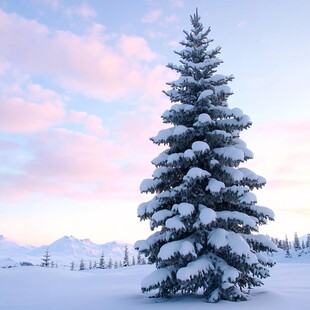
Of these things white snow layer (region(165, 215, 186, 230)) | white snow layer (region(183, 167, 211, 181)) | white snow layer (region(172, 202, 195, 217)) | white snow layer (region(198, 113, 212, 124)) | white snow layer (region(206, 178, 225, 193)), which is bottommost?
white snow layer (region(165, 215, 186, 230))

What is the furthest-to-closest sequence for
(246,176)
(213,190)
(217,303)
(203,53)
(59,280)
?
(59,280)
(203,53)
(246,176)
(213,190)
(217,303)

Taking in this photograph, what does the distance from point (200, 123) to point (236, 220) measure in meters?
3.79

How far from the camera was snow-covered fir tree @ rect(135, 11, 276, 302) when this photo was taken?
12156 mm

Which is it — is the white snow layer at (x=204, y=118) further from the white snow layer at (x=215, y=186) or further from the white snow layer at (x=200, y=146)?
the white snow layer at (x=215, y=186)

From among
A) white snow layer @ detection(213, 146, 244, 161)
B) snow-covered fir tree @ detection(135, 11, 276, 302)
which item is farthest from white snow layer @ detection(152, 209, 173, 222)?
white snow layer @ detection(213, 146, 244, 161)

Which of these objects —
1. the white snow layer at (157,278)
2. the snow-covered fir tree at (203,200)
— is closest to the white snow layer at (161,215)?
the snow-covered fir tree at (203,200)

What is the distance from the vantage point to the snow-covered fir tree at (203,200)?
12.2m

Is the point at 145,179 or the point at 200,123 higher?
the point at 200,123

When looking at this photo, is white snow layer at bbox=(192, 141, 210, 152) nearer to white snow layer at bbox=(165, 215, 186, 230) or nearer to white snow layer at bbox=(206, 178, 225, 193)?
white snow layer at bbox=(206, 178, 225, 193)

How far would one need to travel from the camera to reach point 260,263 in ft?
43.7

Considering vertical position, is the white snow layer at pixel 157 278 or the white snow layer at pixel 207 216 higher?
the white snow layer at pixel 207 216

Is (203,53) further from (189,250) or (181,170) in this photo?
(189,250)

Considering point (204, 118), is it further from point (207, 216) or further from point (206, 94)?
point (207, 216)

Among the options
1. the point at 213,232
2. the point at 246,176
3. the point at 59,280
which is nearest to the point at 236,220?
the point at 213,232
